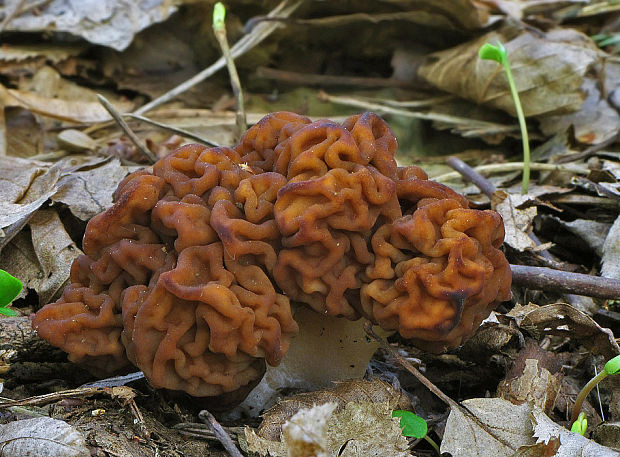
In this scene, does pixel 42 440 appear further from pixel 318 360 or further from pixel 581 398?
pixel 581 398

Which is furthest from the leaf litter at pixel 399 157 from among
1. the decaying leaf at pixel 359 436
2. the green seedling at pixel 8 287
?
the green seedling at pixel 8 287

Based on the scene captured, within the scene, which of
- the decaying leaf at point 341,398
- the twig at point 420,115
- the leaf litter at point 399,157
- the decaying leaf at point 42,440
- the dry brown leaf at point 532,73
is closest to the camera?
the decaying leaf at point 42,440

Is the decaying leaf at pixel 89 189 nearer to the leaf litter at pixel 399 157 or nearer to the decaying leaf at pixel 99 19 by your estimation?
the leaf litter at pixel 399 157

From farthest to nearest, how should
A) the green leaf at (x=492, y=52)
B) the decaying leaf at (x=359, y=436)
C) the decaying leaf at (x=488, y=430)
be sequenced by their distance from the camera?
the green leaf at (x=492, y=52), the decaying leaf at (x=488, y=430), the decaying leaf at (x=359, y=436)

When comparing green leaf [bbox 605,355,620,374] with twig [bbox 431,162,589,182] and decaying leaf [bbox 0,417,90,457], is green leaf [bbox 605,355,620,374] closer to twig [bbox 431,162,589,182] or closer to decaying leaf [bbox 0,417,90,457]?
decaying leaf [bbox 0,417,90,457]

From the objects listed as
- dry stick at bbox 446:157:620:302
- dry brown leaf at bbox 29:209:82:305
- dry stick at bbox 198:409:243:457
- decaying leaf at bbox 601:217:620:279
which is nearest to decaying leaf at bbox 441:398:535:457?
dry stick at bbox 446:157:620:302

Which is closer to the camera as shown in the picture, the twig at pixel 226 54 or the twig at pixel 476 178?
the twig at pixel 476 178

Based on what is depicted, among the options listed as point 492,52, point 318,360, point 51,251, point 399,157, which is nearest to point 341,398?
point 318,360

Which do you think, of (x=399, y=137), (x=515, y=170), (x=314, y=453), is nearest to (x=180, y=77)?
(x=399, y=137)
